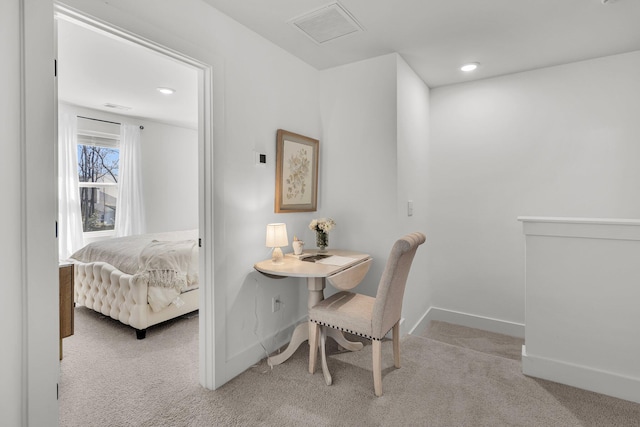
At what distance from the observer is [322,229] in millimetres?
2818

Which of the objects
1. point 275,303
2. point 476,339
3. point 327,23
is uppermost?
point 327,23

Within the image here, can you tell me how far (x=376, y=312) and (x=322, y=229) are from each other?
0.98 m

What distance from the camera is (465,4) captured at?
2.06 m

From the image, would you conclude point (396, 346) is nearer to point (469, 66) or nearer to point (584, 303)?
point (584, 303)

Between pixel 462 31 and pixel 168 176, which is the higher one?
pixel 462 31

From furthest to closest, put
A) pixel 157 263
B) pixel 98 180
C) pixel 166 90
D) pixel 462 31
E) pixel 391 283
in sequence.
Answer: pixel 98 180
pixel 166 90
pixel 157 263
pixel 462 31
pixel 391 283

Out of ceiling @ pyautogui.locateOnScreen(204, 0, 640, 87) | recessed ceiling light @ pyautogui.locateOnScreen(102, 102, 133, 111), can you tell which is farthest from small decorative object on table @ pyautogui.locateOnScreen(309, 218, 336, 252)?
recessed ceiling light @ pyautogui.locateOnScreen(102, 102, 133, 111)

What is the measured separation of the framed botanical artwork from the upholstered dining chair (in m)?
0.89

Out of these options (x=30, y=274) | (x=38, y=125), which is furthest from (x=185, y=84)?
(x=30, y=274)

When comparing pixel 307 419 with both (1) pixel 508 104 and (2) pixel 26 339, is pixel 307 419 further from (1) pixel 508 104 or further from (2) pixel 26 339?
(1) pixel 508 104

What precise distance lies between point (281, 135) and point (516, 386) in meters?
2.41

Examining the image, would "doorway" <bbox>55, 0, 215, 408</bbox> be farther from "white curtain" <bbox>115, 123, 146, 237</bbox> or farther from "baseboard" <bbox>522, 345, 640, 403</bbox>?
"white curtain" <bbox>115, 123, 146, 237</bbox>

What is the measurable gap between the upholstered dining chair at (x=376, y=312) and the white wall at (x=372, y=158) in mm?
641

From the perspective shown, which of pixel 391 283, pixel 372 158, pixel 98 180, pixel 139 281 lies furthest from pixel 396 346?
pixel 98 180
